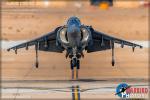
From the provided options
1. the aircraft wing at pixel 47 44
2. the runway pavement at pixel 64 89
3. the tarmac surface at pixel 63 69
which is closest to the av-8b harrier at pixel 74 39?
the aircraft wing at pixel 47 44

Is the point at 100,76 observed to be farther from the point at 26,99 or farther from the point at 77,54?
the point at 26,99

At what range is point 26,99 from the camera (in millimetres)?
26000

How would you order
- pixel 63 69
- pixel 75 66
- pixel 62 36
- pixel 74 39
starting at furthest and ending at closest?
pixel 63 69, pixel 75 66, pixel 62 36, pixel 74 39

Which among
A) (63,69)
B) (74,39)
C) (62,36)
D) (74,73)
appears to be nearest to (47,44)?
(63,69)

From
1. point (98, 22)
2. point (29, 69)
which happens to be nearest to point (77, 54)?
point (29, 69)

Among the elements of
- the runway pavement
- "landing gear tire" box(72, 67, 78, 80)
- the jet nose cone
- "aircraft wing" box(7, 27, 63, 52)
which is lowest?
the runway pavement

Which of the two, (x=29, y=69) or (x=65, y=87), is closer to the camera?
(x=65, y=87)

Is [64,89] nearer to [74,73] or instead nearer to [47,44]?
[74,73]

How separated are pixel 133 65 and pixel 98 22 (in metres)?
32.6

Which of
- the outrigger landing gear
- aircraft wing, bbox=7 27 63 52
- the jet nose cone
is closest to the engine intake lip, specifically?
the outrigger landing gear

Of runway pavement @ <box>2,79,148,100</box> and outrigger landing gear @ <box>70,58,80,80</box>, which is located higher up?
outrigger landing gear @ <box>70,58,80,80</box>

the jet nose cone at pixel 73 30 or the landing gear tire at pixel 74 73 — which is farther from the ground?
the jet nose cone at pixel 73 30

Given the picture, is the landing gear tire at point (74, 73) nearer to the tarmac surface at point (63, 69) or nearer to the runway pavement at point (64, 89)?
the tarmac surface at point (63, 69)

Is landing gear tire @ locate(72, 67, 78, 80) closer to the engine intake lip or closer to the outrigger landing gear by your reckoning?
the outrigger landing gear
